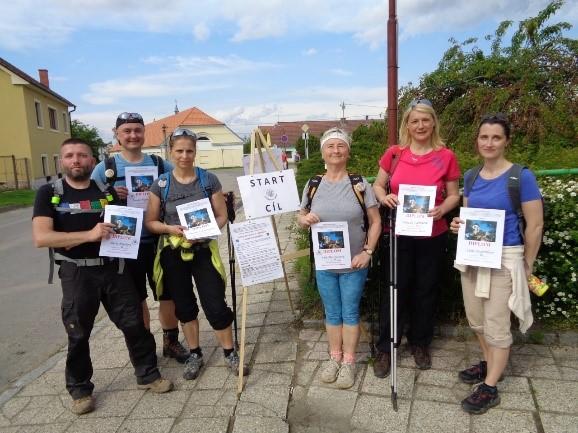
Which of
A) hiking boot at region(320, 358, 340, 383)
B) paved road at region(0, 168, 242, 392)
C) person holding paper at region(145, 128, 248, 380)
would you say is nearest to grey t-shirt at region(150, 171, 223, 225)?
person holding paper at region(145, 128, 248, 380)

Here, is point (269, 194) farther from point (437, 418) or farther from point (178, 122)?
point (178, 122)

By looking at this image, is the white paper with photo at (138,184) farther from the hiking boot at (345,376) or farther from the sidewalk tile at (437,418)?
the sidewalk tile at (437,418)

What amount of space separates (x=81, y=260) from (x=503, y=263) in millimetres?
2808

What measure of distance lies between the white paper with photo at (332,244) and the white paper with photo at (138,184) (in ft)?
4.41

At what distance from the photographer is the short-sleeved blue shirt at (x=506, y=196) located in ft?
8.77

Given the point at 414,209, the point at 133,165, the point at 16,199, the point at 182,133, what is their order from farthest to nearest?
the point at 16,199 < the point at 133,165 < the point at 182,133 < the point at 414,209

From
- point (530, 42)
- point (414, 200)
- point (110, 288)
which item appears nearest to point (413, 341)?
point (414, 200)

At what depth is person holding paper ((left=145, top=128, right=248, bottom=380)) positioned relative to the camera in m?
3.29

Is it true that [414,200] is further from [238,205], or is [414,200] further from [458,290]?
[238,205]

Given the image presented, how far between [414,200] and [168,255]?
1.85m

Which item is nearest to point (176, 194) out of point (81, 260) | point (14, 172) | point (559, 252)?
point (81, 260)

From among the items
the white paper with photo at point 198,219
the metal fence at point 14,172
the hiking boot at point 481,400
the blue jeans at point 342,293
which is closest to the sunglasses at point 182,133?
the white paper with photo at point 198,219

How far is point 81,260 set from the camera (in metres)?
3.06

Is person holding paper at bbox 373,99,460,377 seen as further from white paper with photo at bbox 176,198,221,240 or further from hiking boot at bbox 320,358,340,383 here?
white paper with photo at bbox 176,198,221,240
